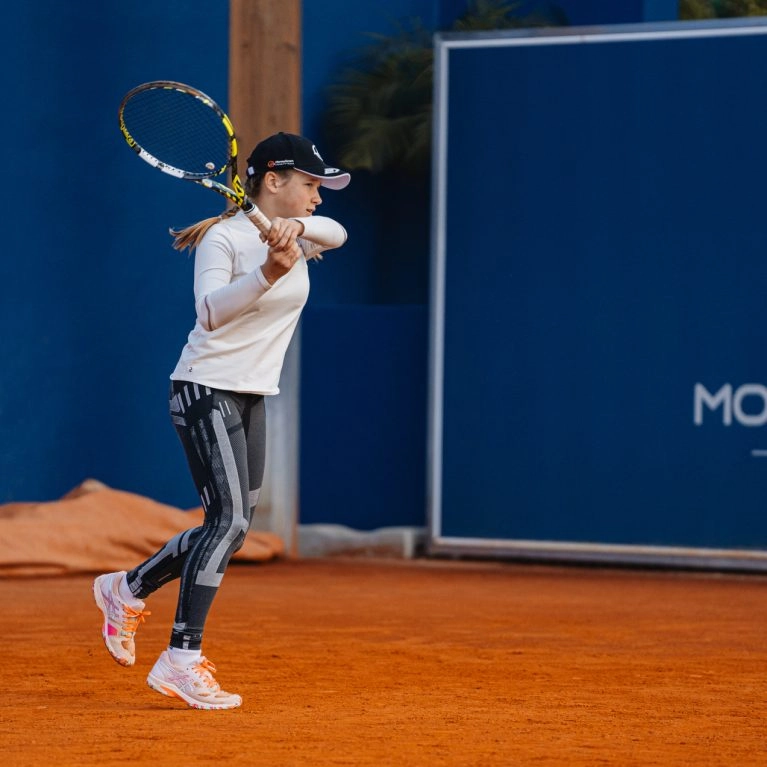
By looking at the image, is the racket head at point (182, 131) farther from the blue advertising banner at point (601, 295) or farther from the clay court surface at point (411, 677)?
the blue advertising banner at point (601, 295)

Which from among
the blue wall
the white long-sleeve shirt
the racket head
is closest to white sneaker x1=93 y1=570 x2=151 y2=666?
the white long-sleeve shirt

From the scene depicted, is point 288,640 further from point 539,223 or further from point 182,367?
point 539,223

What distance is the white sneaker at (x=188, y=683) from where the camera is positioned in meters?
4.62

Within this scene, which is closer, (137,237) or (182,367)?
(182,367)

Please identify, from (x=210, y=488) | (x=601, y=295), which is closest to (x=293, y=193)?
(x=210, y=488)

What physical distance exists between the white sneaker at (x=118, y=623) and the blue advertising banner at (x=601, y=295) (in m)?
5.45

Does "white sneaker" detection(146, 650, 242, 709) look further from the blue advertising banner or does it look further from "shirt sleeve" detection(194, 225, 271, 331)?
the blue advertising banner

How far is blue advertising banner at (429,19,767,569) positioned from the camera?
977cm

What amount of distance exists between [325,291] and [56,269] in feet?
8.75

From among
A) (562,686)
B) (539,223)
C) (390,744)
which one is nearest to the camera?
(390,744)

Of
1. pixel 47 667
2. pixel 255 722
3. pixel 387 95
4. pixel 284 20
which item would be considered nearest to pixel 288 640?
pixel 47 667

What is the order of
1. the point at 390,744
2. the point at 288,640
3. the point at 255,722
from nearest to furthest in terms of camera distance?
the point at 390,744
the point at 255,722
the point at 288,640

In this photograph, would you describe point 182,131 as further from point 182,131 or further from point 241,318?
point 241,318

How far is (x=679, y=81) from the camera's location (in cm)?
988
